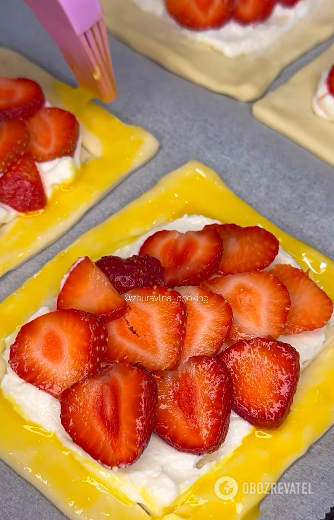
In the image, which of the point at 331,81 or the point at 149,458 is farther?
the point at 331,81

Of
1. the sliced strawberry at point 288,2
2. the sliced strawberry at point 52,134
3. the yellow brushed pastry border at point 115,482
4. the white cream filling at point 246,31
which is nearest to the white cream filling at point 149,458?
the yellow brushed pastry border at point 115,482

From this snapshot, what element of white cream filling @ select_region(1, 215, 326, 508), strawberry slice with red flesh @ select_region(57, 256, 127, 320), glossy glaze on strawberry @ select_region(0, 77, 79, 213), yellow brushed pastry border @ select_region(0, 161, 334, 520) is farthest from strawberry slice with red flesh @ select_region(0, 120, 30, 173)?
white cream filling @ select_region(1, 215, 326, 508)

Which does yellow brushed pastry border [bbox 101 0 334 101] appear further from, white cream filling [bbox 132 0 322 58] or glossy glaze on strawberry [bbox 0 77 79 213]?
glossy glaze on strawberry [bbox 0 77 79 213]

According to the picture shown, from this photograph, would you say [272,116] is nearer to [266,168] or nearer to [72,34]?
[266,168]

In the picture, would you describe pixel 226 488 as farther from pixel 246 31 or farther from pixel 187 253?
pixel 246 31

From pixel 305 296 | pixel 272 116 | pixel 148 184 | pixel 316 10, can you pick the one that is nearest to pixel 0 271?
pixel 148 184

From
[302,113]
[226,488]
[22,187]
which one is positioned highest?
[22,187]

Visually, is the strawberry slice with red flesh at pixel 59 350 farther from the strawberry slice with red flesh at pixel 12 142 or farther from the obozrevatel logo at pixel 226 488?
the strawberry slice with red flesh at pixel 12 142

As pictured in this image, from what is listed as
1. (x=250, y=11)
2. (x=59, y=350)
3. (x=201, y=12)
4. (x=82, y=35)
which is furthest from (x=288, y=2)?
(x=59, y=350)
